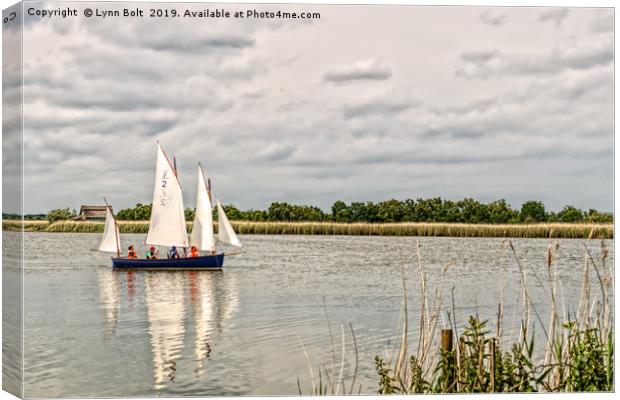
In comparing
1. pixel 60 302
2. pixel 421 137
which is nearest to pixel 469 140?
pixel 421 137

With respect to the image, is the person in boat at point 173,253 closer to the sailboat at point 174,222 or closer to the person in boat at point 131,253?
the sailboat at point 174,222

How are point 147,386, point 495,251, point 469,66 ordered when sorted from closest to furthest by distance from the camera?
point 147,386 → point 469,66 → point 495,251

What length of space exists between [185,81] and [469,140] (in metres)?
3.10

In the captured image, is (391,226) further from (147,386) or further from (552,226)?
(147,386)

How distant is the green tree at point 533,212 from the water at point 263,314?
1.18 feet

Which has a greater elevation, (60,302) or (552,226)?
(552,226)

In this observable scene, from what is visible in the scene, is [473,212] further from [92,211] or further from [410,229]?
[92,211]

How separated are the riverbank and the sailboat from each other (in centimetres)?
37

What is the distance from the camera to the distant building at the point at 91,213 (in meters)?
10.3

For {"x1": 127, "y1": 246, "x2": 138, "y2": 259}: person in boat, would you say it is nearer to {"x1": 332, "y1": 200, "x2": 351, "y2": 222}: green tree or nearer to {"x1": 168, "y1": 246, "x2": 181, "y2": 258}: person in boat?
{"x1": 168, "y1": 246, "x2": 181, "y2": 258}: person in boat

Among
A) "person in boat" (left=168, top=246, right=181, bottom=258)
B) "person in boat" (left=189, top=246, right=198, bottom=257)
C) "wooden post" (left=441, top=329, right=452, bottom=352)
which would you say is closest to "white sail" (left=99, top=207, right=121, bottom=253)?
"wooden post" (left=441, top=329, right=452, bottom=352)

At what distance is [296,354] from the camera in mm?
10258

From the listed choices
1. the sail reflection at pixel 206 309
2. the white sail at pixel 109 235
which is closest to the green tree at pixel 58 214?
the white sail at pixel 109 235

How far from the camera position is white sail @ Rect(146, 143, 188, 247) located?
33.5 ft
